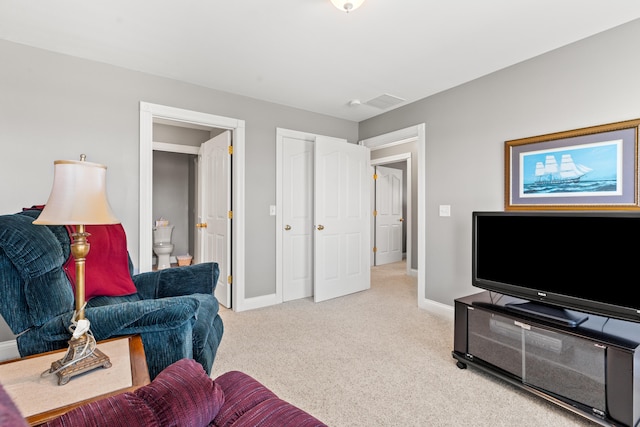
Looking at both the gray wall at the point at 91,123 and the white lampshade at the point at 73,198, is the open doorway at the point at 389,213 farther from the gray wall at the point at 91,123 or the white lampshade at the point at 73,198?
the white lampshade at the point at 73,198

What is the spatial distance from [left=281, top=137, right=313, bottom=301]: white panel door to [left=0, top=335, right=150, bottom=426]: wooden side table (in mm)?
2551

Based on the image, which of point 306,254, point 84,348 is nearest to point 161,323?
point 84,348

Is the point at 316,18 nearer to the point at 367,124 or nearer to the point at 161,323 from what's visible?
the point at 161,323

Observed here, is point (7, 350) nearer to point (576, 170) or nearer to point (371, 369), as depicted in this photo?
point (371, 369)

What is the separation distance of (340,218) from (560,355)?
A: 2.59m

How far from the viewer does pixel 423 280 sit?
3.42 metres

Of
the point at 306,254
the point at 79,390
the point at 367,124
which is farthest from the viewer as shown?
the point at 367,124

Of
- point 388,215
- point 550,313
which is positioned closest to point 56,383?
point 550,313

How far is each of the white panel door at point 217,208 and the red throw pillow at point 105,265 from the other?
146cm

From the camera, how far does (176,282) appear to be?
6.84 ft

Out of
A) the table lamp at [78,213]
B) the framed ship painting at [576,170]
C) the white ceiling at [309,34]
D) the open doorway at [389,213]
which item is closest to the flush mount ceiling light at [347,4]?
the white ceiling at [309,34]

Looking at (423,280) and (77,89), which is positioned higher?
(77,89)

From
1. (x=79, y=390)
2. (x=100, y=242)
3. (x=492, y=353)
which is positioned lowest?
(x=492, y=353)

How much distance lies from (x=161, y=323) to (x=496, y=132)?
2.99 m
